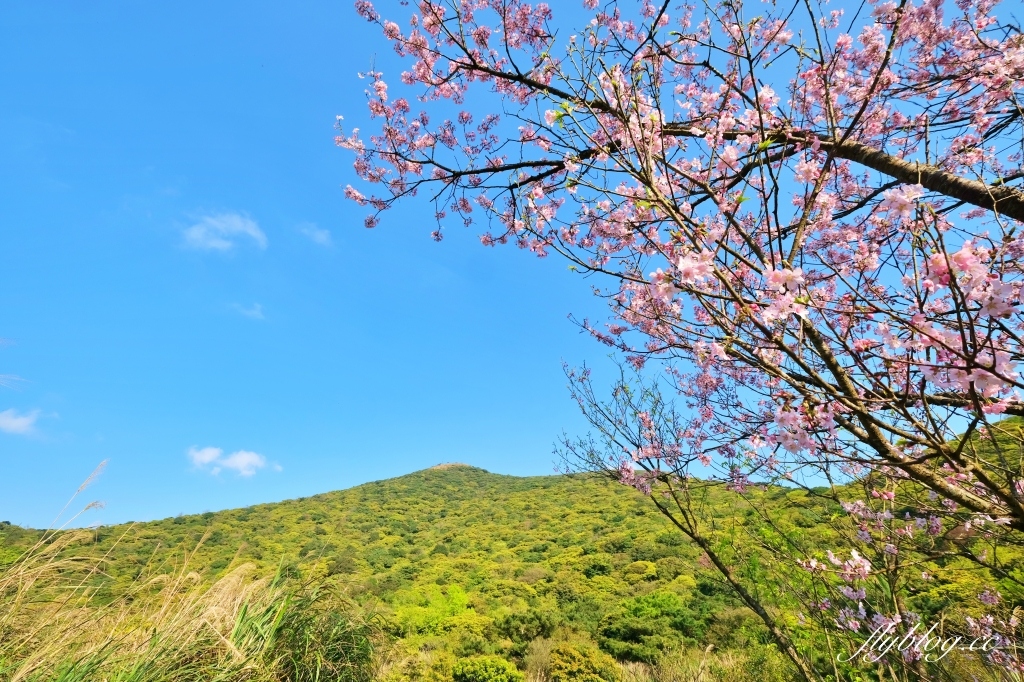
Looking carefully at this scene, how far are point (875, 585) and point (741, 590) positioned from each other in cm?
137

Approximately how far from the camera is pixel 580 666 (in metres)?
9.62

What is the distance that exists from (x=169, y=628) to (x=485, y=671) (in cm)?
780

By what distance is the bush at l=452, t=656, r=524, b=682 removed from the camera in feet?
30.3

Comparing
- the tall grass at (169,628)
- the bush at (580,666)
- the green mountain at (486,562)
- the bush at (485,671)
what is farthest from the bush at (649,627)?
the tall grass at (169,628)

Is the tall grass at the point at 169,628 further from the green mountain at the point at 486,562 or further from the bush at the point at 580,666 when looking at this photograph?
the bush at the point at 580,666

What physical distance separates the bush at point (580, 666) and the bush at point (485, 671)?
80 cm

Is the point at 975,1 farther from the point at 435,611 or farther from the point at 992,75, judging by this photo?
the point at 435,611

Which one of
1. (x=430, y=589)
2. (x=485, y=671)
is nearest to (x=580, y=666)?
(x=485, y=671)

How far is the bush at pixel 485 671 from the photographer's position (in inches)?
363

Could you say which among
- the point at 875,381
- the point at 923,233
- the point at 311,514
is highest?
the point at 311,514

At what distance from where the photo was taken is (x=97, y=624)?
10.8 ft

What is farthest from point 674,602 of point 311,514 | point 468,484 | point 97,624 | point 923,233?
point 468,484

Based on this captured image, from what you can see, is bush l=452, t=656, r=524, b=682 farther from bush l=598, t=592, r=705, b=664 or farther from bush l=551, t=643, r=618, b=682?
bush l=598, t=592, r=705, b=664

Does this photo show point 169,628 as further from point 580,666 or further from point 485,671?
point 580,666
